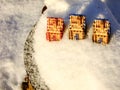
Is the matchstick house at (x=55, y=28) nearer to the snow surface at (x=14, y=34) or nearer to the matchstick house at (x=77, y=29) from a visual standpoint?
the matchstick house at (x=77, y=29)

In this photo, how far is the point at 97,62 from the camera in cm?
609

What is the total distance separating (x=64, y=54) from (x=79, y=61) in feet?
1.29

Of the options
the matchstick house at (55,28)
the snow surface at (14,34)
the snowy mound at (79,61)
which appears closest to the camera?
the snowy mound at (79,61)

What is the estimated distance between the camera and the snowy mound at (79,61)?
5863 millimetres

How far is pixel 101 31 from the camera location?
657cm

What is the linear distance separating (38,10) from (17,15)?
2.18ft

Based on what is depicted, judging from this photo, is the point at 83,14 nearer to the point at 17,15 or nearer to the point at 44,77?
the point at 44,77

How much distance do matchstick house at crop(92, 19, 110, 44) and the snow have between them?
0.13m

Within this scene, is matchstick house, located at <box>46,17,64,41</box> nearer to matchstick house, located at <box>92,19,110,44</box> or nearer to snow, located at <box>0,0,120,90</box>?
snow, located at <box>0,0,120,90</box>

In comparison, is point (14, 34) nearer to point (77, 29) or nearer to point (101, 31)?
point (77, 29)

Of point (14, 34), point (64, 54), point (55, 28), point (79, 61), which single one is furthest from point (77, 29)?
point (14, 34)

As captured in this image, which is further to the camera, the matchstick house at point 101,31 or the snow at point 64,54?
the matchstick house at point 101,31

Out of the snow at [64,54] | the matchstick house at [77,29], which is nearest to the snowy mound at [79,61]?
the snow at [64,54]

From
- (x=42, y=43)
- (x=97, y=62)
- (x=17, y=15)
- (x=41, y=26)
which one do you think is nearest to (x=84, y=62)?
(x=97, y=62)
